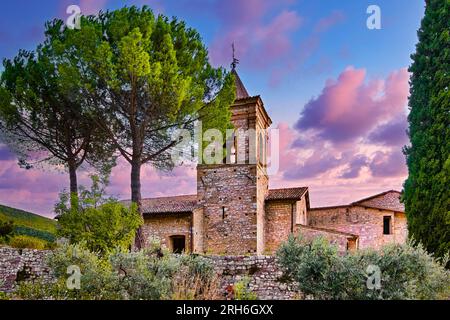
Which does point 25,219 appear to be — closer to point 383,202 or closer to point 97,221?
point 97,221

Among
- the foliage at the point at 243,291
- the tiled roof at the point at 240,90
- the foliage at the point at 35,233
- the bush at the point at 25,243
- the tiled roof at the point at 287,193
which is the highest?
the tiled roof at the point at 240,90

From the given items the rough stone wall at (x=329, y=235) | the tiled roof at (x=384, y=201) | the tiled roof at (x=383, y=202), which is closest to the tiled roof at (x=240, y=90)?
the rough stone wall at (x=329, y=235)

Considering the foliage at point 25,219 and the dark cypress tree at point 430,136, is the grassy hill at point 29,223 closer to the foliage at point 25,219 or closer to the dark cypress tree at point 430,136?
the foliage at point 25,219

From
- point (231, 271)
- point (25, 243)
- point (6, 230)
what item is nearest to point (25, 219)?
point (6, 230)

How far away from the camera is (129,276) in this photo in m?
8.34

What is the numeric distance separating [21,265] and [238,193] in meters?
9.79

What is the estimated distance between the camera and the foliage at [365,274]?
7.64 metres

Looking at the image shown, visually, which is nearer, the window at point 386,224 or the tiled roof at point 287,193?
the tiled roof at point 287,193

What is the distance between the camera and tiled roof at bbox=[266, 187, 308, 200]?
1951 centimetres

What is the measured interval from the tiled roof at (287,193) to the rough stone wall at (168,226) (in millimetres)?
4151
